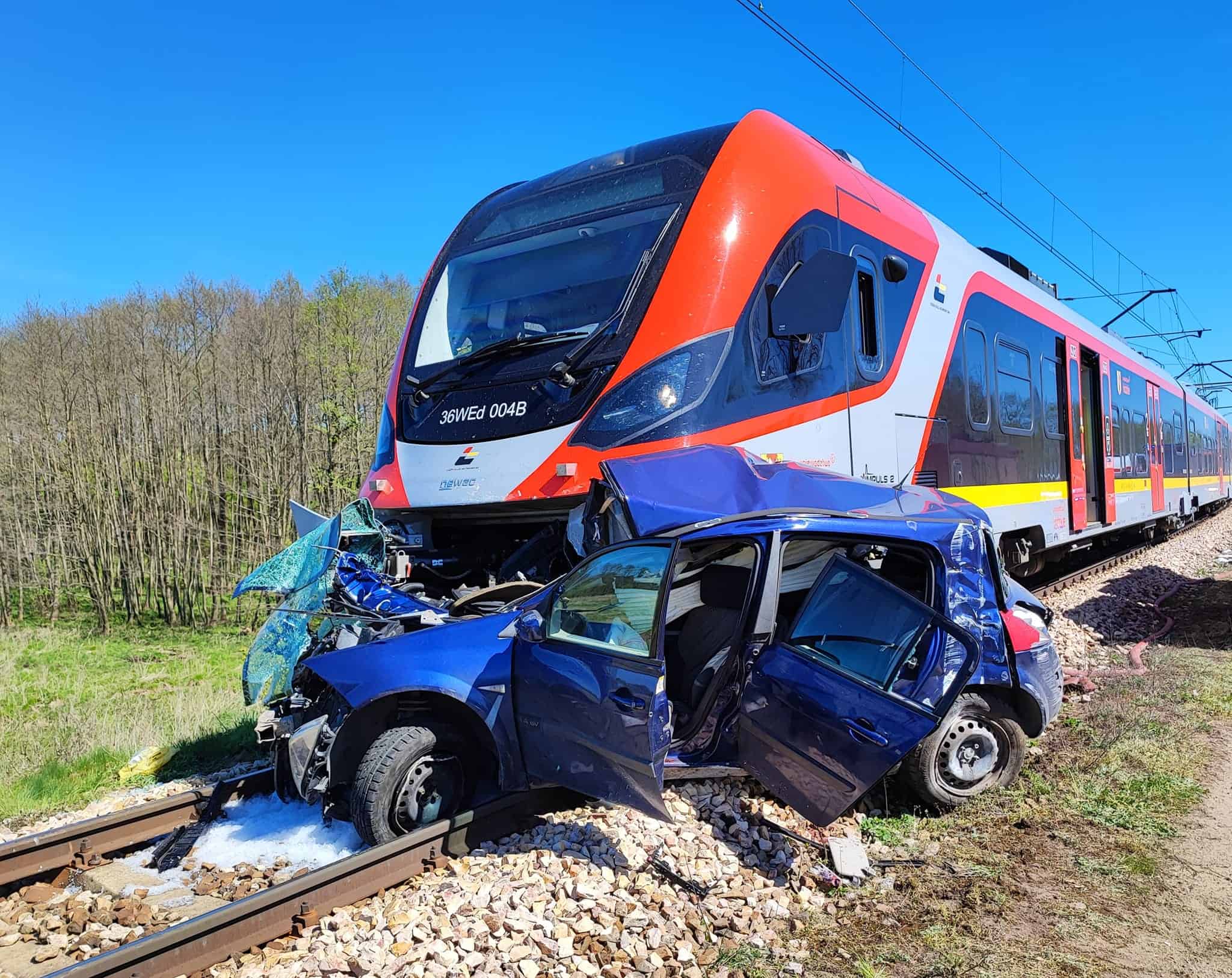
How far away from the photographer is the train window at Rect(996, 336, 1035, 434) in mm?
9312

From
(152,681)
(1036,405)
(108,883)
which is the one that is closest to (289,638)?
(108,883)

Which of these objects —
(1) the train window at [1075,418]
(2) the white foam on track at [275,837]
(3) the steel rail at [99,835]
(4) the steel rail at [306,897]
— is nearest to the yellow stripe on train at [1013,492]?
(1) the train window at [1075,418]

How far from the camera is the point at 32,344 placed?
17.3 meters

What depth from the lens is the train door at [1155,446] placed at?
16672mm

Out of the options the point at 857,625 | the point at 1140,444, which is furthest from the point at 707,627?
the point at 1140,444

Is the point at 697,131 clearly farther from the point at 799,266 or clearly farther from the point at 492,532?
the point at 492,532

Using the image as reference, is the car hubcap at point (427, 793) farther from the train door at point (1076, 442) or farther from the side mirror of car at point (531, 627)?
the train door at point (1076, 442)

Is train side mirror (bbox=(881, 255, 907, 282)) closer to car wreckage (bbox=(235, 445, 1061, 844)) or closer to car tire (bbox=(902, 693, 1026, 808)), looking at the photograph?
car wreckage (bbox=(235, 445, 1061, 844))

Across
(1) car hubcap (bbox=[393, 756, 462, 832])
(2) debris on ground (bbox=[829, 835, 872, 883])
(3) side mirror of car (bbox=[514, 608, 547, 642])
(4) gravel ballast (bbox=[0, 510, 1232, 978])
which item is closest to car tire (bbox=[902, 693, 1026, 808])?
(4) gravel ballast (bbox=[0, 510, 1232, 978])

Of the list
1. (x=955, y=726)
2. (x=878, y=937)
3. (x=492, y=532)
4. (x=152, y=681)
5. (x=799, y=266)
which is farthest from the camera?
(x=152, y=681)

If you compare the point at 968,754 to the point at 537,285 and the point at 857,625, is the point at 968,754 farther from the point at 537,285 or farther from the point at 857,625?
the point at 537,285

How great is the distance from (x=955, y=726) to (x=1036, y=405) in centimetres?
673

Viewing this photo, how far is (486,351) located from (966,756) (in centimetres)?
390

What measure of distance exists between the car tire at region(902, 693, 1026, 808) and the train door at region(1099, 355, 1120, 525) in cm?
943
